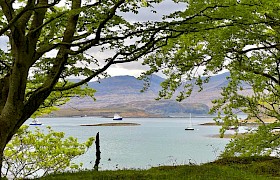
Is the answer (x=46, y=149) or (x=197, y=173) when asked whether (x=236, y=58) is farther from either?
(x=46, y=149)

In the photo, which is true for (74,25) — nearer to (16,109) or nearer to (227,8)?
(16,109)

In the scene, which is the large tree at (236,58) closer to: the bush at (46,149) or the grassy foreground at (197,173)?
the grassy foreground at (197,173)

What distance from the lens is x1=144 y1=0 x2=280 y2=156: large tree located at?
831 centimetres

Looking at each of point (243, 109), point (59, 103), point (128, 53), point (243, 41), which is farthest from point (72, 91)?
point (243, 109)

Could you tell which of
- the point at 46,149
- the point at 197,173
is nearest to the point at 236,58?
the point at 197,173

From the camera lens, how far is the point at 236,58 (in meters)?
14.0

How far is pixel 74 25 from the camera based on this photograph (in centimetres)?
894

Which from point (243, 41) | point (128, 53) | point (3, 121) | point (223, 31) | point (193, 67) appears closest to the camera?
point (3, 121)

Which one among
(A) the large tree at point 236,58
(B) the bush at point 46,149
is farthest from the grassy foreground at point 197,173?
(B) the bush at point 46,149

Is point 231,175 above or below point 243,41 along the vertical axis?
below

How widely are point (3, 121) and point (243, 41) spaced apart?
855cm

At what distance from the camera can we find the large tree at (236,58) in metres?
8.31

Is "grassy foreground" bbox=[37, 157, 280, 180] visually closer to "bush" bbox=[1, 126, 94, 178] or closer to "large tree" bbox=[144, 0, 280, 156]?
"large tree" bbox=[144, 0, 280, 156]

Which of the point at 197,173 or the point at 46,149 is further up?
the point at 197,173
